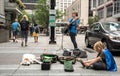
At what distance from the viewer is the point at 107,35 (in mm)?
15008

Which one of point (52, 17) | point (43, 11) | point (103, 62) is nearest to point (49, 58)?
point (103, 62)

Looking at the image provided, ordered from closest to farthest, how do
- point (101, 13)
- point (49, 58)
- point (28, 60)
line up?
point (28, 60)
point (49, 58)
point (101, 13)

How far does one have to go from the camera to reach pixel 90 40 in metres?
18.4

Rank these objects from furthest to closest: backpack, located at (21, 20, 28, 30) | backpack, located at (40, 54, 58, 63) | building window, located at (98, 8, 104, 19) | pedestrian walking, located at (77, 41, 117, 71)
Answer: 1. building window, located at (98, 8, 104, 19)
2. backpack, located at (21, 20, 28, 30)
3. backpack, located at (40, 54, 58, 63)
4. pedestrian walking, located at (77, 41, 117, 71)

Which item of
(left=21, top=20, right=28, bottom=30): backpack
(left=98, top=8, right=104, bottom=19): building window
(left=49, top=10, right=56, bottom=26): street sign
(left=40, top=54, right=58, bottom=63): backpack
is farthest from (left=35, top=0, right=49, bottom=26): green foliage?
(left=40, top=54, right=58, bottom=63): backpack

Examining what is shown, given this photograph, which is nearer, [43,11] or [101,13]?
[43,11]

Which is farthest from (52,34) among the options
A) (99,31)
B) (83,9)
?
(83,9)

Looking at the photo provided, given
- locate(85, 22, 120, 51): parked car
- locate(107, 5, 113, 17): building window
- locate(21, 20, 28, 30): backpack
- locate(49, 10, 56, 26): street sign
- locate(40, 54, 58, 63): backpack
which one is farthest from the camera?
locate(107, 5, 113, 17): building window

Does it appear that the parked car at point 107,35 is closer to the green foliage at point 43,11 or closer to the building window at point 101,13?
the green foliage at point 43,11

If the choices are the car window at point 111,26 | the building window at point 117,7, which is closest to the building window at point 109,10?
the building window at point 117,7

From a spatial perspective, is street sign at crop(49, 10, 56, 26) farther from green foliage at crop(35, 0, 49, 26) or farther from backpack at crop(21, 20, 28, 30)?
green foliage at crop(35, 0, 49, 26)

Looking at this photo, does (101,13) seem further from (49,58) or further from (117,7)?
(49,58)

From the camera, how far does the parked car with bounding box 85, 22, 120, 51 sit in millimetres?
14453

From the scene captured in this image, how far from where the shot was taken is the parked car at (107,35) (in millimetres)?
14453
